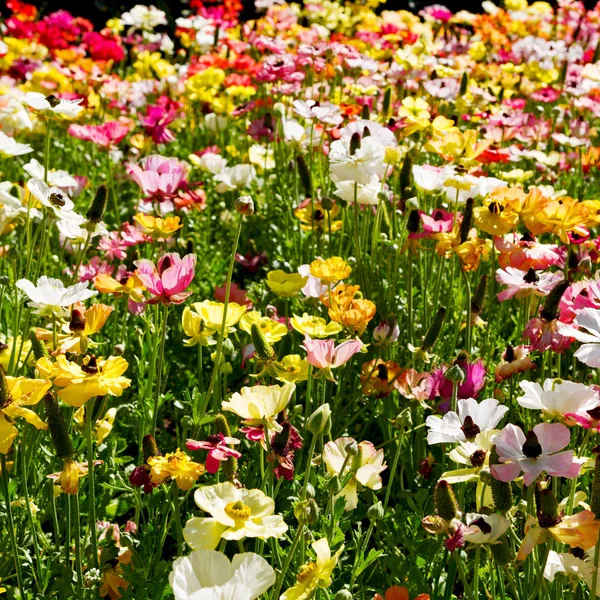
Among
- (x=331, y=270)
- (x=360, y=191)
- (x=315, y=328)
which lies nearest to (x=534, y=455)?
(x=315, y=328)

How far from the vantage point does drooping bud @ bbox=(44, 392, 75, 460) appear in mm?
1237

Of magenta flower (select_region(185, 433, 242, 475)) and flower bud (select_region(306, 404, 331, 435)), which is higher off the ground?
flower bud (select_region(306, 404, 331, 435))

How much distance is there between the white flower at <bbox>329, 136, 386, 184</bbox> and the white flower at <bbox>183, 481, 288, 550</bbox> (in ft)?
3.68

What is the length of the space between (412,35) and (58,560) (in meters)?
3.75

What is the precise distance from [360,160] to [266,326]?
559mm

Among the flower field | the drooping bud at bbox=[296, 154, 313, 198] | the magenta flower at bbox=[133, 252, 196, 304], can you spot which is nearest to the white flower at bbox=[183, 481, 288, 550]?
the flower field

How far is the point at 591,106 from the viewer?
3.82 m

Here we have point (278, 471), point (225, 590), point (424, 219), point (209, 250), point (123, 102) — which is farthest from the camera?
point (123, 102)

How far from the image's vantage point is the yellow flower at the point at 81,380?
48.2 inches

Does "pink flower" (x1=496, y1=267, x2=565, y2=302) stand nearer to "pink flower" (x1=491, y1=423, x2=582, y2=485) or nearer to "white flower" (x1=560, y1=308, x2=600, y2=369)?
"white flower" (x1=560, y1=308, x2=600, y2=369)

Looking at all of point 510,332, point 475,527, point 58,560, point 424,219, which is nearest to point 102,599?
point 58,560

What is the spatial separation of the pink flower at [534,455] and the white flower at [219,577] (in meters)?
0.37

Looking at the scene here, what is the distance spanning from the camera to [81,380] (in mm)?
1225

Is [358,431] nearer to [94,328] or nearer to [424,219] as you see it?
[424,219]
